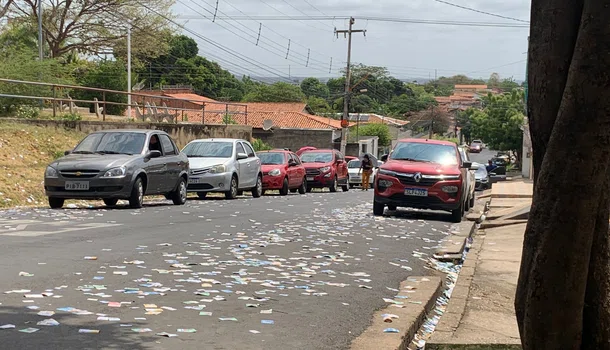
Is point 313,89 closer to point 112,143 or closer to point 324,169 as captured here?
point 324,169

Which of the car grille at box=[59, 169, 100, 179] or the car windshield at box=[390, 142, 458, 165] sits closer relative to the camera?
the car grille at box=[59, 169, 100, 179]

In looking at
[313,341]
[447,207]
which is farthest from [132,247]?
[447,207]

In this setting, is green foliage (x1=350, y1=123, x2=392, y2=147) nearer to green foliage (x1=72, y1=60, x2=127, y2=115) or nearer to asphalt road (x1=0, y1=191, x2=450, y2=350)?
green foliage (x1=72, y1=60, x2=127, y2=115)

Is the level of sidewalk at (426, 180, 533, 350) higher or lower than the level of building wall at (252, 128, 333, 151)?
lower

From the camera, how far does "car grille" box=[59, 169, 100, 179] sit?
15.5 m

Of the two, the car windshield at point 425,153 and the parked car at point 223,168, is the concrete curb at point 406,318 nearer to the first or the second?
the car windshield at point 425,153

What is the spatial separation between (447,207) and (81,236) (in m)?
8.60

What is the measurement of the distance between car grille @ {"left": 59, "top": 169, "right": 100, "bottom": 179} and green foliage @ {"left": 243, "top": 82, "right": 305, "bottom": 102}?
74.6 meters

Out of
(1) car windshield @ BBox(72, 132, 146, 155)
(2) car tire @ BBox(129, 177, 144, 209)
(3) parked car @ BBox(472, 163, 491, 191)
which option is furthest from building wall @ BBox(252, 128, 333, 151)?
(2) car tire @ BBox(129, 177, 144, 209)

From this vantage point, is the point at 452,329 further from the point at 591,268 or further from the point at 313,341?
the point at 591,268

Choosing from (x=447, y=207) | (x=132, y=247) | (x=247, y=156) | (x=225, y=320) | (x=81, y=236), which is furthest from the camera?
→ (x=247, y=156)

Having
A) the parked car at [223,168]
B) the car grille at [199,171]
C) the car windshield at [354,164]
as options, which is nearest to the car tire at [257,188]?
the parked car at [223,168]

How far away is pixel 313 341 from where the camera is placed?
5844 millimetres

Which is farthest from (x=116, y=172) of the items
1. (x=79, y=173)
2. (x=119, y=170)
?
(x=79, y=173)
